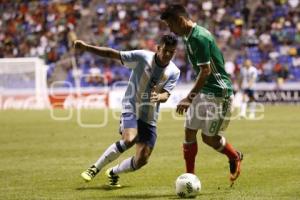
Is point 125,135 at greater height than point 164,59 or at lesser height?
lesser

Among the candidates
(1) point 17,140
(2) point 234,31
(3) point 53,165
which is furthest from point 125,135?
(2) point 234,31

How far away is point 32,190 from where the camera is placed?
33.8 ft

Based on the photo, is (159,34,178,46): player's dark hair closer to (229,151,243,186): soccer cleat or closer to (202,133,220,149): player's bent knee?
(202,133,220,149): player's bent knee

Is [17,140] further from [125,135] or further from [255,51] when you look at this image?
[255,51]

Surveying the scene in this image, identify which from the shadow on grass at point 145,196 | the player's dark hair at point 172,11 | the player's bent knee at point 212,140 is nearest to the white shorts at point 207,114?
the player's bent knee at point 212,140

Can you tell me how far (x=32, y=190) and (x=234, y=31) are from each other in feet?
95.5

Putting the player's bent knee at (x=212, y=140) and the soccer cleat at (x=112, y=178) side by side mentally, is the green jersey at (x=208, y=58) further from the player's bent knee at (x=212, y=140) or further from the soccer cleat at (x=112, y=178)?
the soccer cleat at (x=112, y=178)

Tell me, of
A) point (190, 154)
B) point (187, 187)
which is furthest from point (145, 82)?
point (187, 187)

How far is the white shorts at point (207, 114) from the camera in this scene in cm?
986

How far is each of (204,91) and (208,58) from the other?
2.36 ft

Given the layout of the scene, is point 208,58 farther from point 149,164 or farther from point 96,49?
point 149,164

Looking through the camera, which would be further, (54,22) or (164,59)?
(54,22)

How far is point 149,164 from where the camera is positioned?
44.6 feet

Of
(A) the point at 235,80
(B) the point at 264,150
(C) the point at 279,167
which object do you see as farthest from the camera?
(A) the point at 235,80
